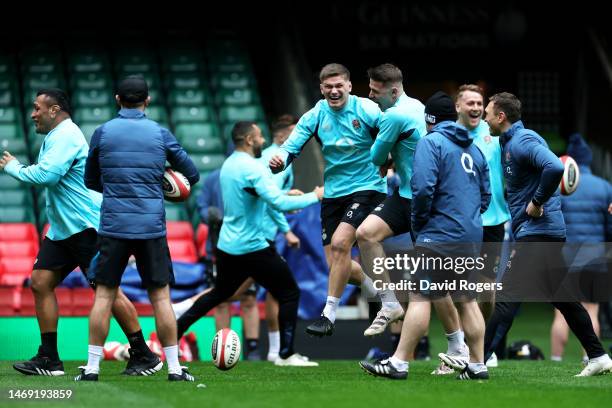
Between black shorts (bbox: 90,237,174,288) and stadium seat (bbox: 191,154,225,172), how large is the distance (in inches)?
366

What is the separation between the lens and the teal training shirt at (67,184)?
10148mm

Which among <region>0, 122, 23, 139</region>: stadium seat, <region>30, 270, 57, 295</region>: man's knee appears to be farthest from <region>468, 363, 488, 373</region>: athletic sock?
<region>0, 122, 23, 139</region>: stadium seat

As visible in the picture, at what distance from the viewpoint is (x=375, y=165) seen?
10852 mm

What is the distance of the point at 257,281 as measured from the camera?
12102 millimetres

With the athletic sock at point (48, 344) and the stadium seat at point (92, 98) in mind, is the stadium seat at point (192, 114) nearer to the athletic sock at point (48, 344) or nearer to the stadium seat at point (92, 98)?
the stadium seat at point (92, 98)

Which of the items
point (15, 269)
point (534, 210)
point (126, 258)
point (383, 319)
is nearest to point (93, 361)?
point (126, 258)

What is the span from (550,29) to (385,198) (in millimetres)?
12729

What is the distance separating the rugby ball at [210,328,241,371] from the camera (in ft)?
34.9

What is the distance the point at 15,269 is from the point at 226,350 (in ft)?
20.3

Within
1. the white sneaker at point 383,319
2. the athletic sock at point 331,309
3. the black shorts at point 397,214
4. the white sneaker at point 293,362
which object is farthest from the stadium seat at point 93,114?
the black shorts at point 397,214

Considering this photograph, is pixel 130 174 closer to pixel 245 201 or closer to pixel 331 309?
pixel 331 309

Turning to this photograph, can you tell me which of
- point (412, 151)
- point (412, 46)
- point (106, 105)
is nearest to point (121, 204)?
point (412, 151)

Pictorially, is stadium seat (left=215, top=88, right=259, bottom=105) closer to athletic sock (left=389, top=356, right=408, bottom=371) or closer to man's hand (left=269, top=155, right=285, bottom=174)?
man's hand (left=269, top=155, right=285, bottom=174)

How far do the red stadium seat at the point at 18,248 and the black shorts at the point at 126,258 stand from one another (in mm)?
7113
